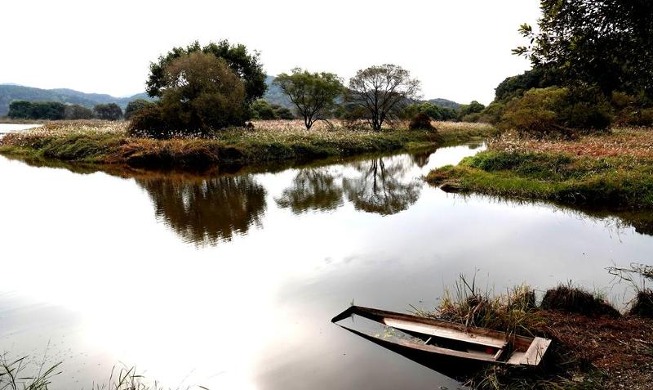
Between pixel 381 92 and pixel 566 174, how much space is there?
31.1m

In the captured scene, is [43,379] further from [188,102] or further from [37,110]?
[37,110]

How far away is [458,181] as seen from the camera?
63.0 feet

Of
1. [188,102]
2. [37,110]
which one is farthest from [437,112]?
[37,110]

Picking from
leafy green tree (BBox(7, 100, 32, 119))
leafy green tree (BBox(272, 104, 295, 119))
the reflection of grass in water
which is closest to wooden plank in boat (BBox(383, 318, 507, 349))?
the reflection of grass in water

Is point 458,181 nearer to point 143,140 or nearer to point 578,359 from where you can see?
point 578,359

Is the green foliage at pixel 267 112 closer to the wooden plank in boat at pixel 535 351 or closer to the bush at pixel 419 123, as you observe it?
the bush at pixel 419 123

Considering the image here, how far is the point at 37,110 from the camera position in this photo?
307 feet

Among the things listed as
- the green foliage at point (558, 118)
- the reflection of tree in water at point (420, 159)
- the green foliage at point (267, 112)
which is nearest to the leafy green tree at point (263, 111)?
the green foliage at point (267, 112)

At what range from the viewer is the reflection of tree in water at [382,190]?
1611 cm

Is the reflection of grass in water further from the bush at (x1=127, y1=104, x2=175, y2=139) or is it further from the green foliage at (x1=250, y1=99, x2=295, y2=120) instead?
the green foliage at (x1=250, y1=99, x2=295, y2=120)

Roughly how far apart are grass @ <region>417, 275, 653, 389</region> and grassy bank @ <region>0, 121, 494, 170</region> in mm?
22618

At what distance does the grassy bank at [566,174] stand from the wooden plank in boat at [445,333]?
37.5 ft

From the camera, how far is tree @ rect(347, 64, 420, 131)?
1793 inches

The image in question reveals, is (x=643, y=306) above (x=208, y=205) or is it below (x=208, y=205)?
above
